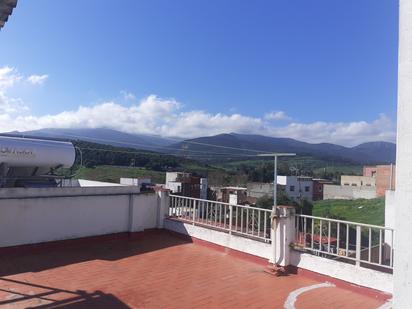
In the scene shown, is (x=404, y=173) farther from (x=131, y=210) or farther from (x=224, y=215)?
(x=131, y=210)

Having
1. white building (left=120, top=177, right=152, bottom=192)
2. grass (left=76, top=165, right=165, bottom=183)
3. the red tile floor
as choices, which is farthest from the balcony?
grass (left=76, top=165, right=165, bottom=183)

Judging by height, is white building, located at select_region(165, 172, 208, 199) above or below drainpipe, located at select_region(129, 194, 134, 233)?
below

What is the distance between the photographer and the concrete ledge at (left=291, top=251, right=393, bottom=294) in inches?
184

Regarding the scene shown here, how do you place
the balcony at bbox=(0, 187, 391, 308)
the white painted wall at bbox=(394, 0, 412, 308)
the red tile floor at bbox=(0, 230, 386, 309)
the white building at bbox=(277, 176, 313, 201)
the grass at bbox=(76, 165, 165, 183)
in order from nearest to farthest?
the white painted wall at bbox=(394, 0, 412, 308) → the red tile floor at bbox=(0, 230, 386, 309) → the balcony at bbox=(0, 187, 391, 308) → the grass at bbox=(76, 165, 165, 183) → the white building at bbox=(277, 176, 313, 201)

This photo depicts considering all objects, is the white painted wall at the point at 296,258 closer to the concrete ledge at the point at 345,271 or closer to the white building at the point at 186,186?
the concrete ledge at the point at 345,271

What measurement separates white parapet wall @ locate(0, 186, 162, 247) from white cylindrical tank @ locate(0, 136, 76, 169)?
1.06 m

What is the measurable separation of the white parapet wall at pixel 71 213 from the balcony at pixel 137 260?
18 millimetres

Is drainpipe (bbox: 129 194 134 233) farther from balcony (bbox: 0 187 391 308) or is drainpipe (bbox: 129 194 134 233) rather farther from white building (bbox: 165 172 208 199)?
white building (bbox: 165 172 208 199)

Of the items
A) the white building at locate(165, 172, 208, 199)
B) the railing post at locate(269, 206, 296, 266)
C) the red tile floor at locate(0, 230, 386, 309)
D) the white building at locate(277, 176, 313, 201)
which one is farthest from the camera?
the white building at locate(277, 176, 313, 201)

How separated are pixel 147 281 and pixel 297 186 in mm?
60502

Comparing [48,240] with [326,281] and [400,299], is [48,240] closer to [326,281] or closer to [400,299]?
[326,281]

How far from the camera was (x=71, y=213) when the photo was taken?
7.25 meters

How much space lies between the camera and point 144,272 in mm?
5723

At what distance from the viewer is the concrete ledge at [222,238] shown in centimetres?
624
